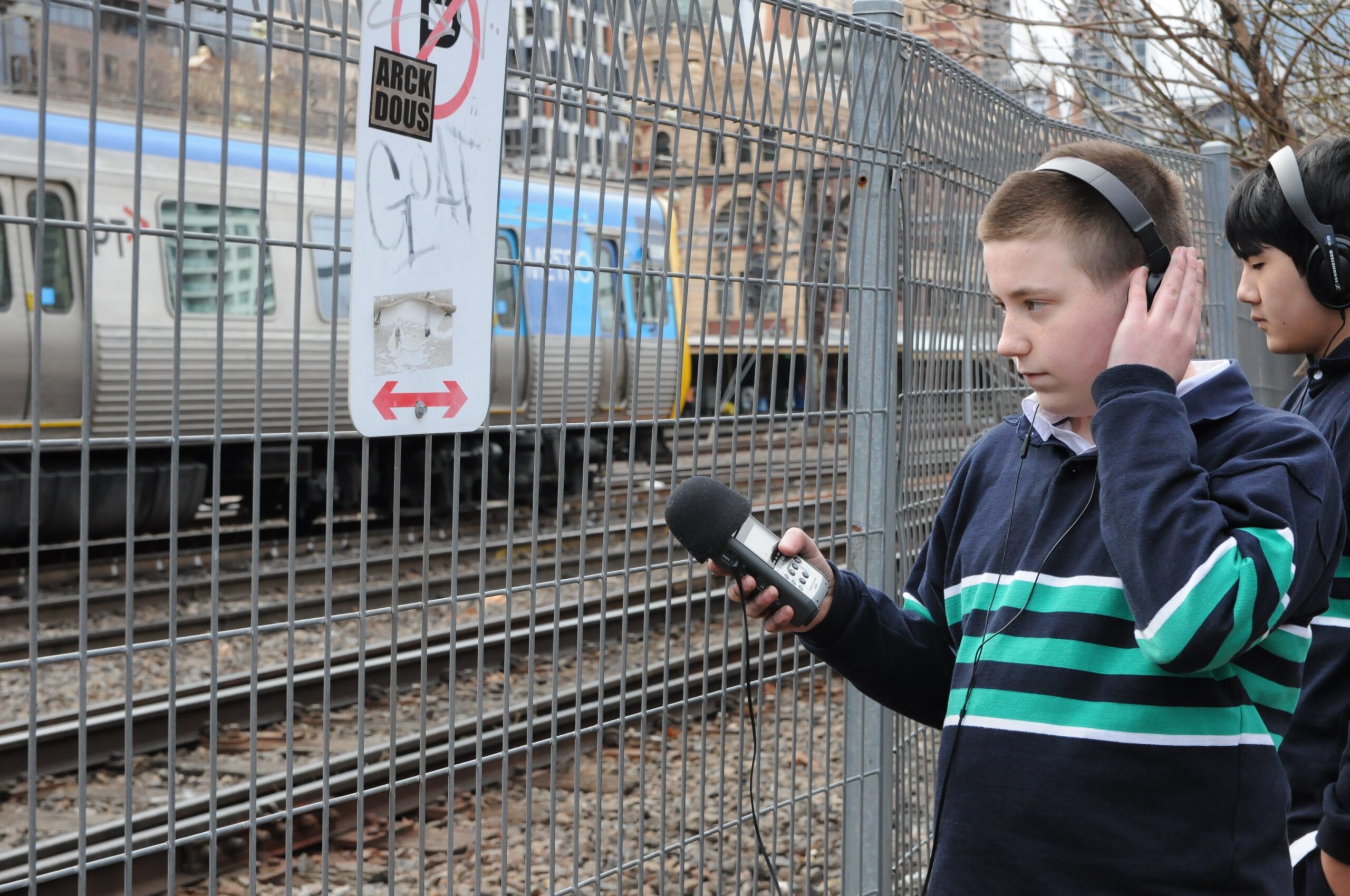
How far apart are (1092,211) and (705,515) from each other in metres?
0.70

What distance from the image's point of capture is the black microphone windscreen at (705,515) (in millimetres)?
1919

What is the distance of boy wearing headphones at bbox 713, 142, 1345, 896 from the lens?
156 cm

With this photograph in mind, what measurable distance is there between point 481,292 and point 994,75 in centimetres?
730

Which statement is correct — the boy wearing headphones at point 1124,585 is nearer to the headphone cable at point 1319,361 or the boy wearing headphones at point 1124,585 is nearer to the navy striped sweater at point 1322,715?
the navy striped sweater at point 1322,715

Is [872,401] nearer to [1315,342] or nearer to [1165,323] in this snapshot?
[1315,342]

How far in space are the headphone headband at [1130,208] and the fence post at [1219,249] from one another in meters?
4.70

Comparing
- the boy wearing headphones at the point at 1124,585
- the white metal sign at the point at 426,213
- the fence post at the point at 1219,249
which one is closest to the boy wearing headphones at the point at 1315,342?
the boy wearing headphones at the point at 1124,585

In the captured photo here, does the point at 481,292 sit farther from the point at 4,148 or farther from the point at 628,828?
the point at 4,148

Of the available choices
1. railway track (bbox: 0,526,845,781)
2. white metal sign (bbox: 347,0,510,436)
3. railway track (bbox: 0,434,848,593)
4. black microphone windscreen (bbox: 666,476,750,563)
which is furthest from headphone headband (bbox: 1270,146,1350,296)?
railway track (bbox: 0,434,848,593)

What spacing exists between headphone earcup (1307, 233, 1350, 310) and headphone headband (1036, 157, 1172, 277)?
68 cm

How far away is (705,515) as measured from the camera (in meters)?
1.93

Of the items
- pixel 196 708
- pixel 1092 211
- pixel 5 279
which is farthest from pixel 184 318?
pixel 1092 211

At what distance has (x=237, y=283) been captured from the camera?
1064cm

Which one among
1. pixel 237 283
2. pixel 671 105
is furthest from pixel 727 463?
pixel 237 283
